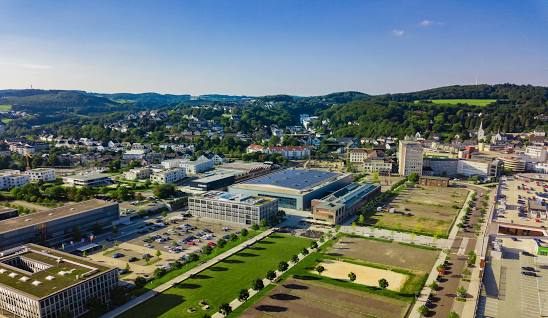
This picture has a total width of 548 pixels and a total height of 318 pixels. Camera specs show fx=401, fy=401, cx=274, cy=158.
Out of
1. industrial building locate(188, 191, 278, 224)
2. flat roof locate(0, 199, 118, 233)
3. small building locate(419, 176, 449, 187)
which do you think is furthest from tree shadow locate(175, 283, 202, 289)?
small building locate(419, 176, 449, 187)

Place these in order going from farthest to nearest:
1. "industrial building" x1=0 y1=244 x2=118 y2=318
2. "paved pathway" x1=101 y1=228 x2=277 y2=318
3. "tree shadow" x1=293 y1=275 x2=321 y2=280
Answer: "tree shadow" x1=293 y1=275 x2=321 y2=280 → "paved pathway" x1=101 y1=228 x2=277 y2=318 → "industrial building" x1=0 y1=244 x2=118 y2=318

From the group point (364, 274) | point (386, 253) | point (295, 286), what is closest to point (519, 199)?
point (386, 253)

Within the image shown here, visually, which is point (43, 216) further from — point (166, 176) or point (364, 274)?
point (364, 274)

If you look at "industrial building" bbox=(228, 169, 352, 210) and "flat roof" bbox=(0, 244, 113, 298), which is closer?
"flat roof" bbox=(0, 244, 113, 298)

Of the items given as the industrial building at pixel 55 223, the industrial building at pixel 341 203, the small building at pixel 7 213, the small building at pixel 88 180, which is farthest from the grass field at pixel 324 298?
the small building at pixel 88 180

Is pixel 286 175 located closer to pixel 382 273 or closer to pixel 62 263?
pixel 382 273

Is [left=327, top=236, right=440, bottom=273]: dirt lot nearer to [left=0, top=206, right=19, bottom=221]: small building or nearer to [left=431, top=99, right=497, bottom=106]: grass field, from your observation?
[left=0, top=206, right=19, bottom=221]: small building
